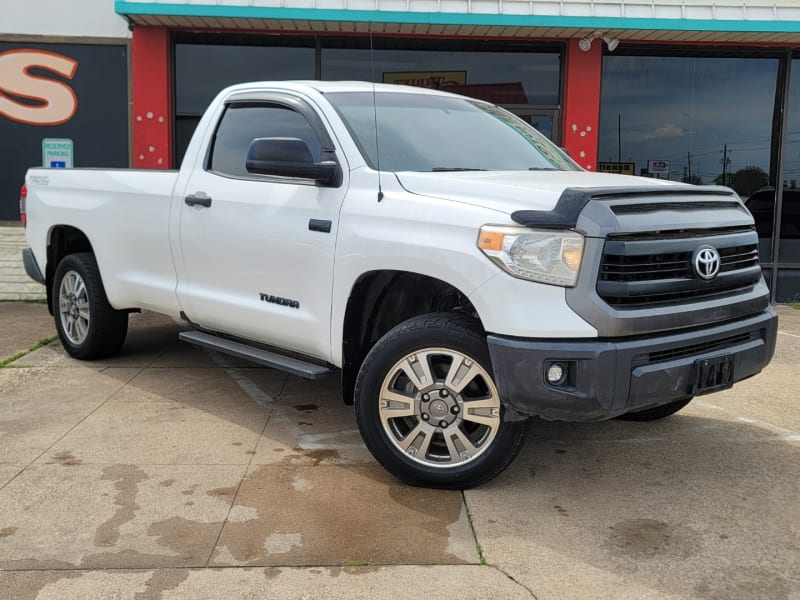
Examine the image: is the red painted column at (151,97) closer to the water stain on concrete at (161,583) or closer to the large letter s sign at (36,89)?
the large letter s sign at (36,89)

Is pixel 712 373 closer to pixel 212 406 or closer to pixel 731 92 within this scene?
pixel 212 406

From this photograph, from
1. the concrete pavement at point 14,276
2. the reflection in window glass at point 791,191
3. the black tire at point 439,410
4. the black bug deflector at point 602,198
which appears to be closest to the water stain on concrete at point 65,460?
the black tire at point 439,410

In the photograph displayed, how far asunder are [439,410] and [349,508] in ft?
2.01

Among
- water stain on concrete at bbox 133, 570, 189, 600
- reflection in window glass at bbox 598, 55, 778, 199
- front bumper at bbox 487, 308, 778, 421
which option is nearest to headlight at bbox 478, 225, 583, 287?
front bumper at bbox 487, 308, 778, 421

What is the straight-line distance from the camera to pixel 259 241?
15.0 ft

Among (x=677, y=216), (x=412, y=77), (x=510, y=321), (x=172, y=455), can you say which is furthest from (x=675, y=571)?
(x=412, y=77)

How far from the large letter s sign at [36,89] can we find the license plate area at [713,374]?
389 inches

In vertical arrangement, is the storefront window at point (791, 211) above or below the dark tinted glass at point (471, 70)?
below

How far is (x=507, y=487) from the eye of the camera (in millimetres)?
3918

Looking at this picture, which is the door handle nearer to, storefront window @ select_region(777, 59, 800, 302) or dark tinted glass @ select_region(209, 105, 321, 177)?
dark tinted glass @ select_region(209, 105, 321, 177)

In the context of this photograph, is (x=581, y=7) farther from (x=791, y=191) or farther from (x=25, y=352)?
(x=25, y=352)

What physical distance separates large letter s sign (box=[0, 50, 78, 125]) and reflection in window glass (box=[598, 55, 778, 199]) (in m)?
7.40

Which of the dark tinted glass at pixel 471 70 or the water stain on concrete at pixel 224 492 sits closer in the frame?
the water stain on concrete at pixel 224 492

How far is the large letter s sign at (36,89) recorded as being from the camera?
35.7ft
